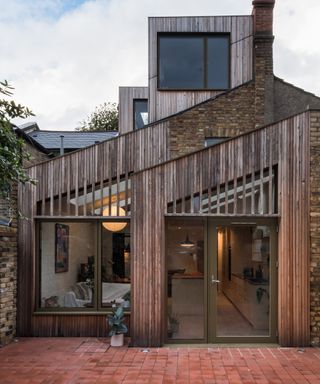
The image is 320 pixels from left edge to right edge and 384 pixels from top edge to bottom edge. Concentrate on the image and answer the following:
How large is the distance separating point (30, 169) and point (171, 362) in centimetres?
434

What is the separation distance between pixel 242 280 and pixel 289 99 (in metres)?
5.94

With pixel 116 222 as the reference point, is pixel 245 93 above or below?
above

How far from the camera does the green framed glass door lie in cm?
723

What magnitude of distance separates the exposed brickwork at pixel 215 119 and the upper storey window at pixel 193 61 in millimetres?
715

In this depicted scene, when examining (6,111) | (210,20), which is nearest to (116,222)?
(6,111)

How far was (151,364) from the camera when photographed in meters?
6.20

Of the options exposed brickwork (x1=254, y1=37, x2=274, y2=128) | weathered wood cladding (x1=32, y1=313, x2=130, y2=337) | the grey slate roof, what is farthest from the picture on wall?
the grey slate roof

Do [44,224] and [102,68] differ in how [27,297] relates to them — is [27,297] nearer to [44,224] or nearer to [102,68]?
[44,224]

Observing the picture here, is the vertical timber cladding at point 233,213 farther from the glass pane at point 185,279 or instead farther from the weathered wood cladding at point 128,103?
the weathered wood cladding at point 128,103

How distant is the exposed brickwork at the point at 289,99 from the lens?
36.4ft

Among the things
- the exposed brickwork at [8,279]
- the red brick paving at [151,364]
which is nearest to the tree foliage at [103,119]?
the exposed brickwork at [8,279]

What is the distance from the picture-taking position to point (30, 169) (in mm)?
7895

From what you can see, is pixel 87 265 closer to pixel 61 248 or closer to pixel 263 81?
pixel 61 248

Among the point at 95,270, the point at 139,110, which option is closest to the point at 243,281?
the point at 95,270
